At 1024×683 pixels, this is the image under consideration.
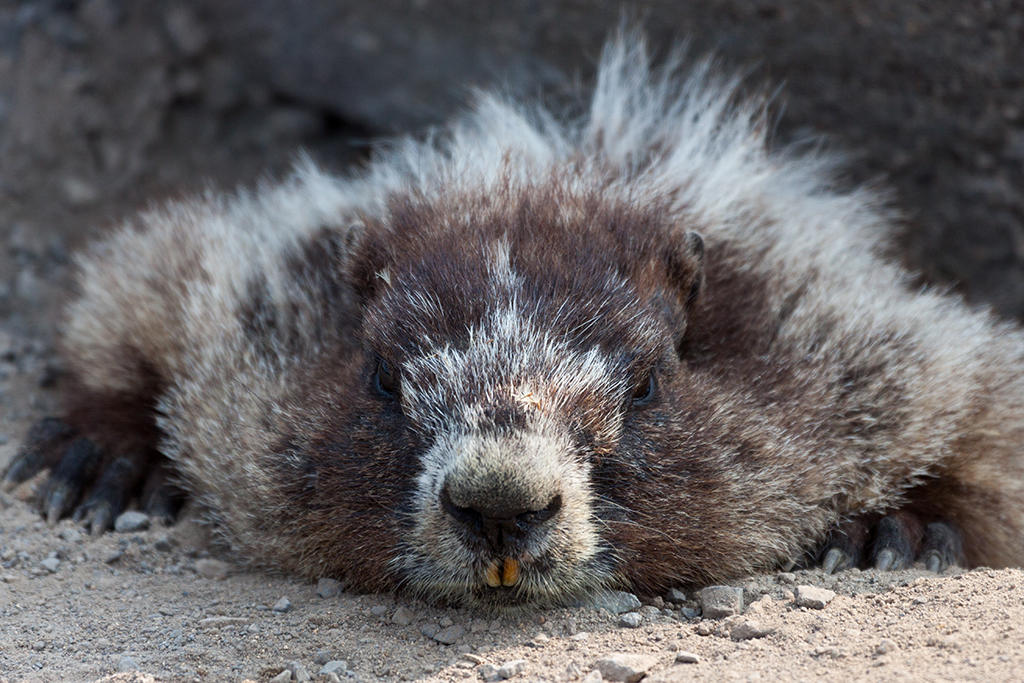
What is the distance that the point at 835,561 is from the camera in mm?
4684

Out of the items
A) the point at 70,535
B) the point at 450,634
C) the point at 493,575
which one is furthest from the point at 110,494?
the point at 493,575

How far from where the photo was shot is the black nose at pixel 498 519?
3771 millimetres

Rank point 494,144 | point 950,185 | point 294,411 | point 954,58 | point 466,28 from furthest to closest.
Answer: point 466,28
point 950,185
point 954,58
point 494,144
point 294,411

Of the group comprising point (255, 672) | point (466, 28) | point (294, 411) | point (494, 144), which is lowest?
point (255, 672)

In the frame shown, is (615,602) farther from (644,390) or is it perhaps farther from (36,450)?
(36,450)

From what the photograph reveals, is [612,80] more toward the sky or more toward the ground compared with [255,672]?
more toward the sky

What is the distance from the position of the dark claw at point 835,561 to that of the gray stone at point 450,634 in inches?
66.8

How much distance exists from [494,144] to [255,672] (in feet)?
10.0

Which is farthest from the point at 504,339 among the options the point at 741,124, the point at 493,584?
the point at 741,124

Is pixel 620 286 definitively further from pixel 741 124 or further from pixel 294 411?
pixel 741 124

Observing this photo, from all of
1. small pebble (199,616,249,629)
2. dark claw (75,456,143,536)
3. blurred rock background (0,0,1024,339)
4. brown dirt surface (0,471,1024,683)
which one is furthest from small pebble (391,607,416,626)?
blurred rock background (0,0,1024,339)

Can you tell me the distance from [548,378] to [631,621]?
1014 millimetres

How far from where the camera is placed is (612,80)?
6379mm

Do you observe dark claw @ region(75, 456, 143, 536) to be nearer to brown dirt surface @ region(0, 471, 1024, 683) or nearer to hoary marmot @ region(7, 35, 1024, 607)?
hoary marmot @ region(7, 35, 1024, 607)
